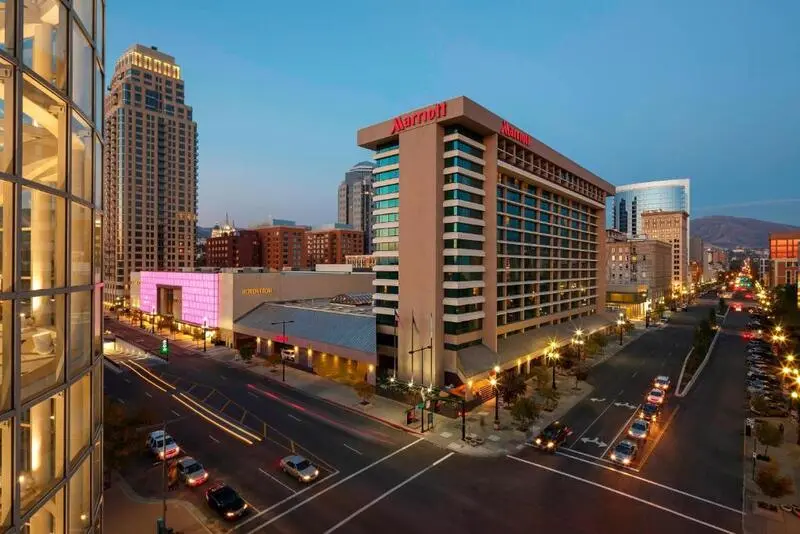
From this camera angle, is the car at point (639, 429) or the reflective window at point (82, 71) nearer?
the reflective window at point (82, 71)

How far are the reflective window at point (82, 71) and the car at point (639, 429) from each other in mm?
45017

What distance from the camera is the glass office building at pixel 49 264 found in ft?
25.7

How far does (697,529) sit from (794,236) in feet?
693

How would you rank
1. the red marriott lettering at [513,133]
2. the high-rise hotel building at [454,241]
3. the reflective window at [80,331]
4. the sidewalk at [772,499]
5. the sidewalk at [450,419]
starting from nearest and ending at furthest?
the reflective window at [80,331]
the sidewalk at [772,499]
the sidewalk at [450,419]
the high-rise hotel building at [454,241]
the red marriott lettering at [513,133]

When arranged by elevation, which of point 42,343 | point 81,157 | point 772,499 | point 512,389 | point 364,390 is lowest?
point 772,499

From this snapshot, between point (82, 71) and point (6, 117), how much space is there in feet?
13.8

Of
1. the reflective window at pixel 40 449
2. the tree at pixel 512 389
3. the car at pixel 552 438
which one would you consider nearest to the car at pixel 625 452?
the car at pixel 552 438

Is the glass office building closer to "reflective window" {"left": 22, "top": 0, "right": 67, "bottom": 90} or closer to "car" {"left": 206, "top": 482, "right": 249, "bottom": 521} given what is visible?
"reflective window" {"left": 22, "top": 0, "right": 67, "bottom": 90}

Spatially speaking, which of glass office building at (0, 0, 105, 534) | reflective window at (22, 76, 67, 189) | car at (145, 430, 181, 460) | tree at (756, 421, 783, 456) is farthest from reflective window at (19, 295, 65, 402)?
tree at (756, 421, 783, 456)

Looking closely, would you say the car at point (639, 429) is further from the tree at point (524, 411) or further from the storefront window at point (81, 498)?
the storefront window at point (81, 498)

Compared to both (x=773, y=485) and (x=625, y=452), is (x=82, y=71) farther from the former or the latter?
(x=773, y=485)

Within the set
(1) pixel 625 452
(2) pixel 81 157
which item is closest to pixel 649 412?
(1) pixel 625 452

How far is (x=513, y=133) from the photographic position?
57156mm

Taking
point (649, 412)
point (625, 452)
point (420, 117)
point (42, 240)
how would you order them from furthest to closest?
point (420, 117)
point (649, 412)
point (625, 452)
point (42, 240)
